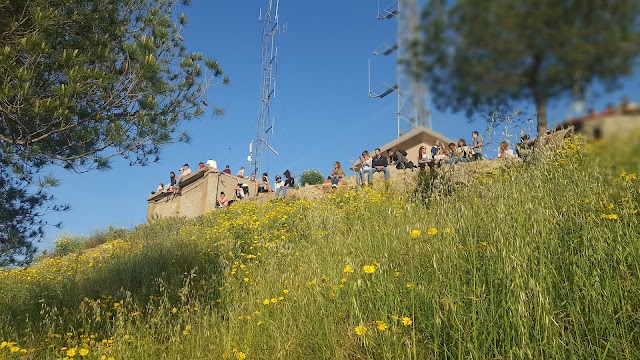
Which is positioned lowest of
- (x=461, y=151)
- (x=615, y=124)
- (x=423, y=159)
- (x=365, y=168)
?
(x=615, y=124)

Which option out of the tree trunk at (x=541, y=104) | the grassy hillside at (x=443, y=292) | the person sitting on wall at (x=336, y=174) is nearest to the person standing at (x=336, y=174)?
the person sitting on wall at (x=336, y=174)

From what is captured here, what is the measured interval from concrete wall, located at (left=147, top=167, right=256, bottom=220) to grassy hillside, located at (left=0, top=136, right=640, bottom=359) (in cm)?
1646

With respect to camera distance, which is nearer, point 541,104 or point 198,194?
point 541,104

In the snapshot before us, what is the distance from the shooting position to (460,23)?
610 millimetres

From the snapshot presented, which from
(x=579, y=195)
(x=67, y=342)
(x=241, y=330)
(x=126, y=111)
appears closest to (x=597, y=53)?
(x=241, y=330)

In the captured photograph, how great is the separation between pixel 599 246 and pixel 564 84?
307 cm

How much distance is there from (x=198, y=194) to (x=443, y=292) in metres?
21.9

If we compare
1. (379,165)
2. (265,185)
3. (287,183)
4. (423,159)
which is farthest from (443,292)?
(265,185)

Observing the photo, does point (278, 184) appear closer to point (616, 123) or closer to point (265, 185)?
point (265, 185)

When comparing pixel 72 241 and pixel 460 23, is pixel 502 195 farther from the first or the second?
pixel 72 241

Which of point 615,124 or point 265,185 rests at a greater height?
point 265,185

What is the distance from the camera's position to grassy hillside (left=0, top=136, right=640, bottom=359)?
2590mm

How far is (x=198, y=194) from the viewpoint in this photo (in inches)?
939

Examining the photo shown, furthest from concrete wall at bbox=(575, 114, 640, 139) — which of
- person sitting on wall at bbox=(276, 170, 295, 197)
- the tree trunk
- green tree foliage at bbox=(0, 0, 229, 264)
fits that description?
person sitting on wall at bbox=(276, 170, 295, 197)
